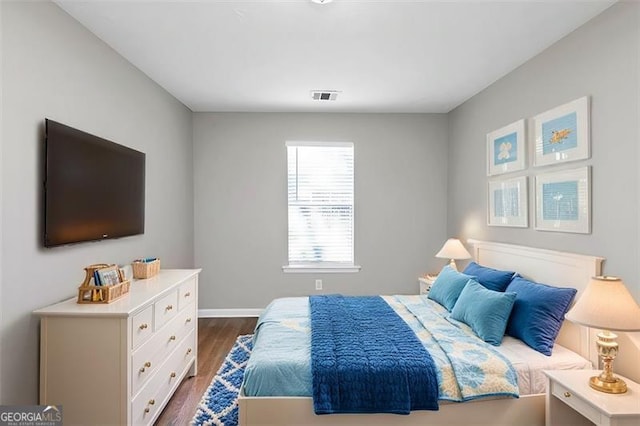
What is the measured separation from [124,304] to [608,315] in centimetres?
258

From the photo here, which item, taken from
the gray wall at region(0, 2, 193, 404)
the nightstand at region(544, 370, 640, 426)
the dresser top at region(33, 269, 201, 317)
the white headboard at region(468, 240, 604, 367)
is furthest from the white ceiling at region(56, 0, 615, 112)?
the nightstand at region(544, 370, 640, 426)

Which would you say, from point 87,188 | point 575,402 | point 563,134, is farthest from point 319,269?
point 575,402

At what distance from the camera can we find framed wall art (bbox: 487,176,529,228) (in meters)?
3.11

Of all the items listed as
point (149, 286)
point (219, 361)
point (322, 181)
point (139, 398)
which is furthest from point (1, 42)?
point (322, 181)

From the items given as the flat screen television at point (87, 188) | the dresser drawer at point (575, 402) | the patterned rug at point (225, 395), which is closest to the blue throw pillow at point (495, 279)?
the dresser drawer at point (575, 402)

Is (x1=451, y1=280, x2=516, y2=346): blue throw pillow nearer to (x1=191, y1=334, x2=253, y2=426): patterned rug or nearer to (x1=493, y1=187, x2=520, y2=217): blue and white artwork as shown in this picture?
(x1=493, y1=187, x2=520, y2=217): blue and white artwork

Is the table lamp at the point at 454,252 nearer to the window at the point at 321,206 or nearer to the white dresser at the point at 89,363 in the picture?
the window at the point at 321,206

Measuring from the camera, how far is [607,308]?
1897 millimetres

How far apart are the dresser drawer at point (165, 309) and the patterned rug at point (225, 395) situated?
65cm

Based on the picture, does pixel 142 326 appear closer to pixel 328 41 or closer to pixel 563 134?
pixel 328 41

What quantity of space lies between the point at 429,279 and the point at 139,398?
310 centimetres

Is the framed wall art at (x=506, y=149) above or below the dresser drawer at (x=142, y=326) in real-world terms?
above

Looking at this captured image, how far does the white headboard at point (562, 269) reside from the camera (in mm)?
2361

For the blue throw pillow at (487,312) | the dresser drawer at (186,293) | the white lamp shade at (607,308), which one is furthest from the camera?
the dresser drawer at (186,293)
